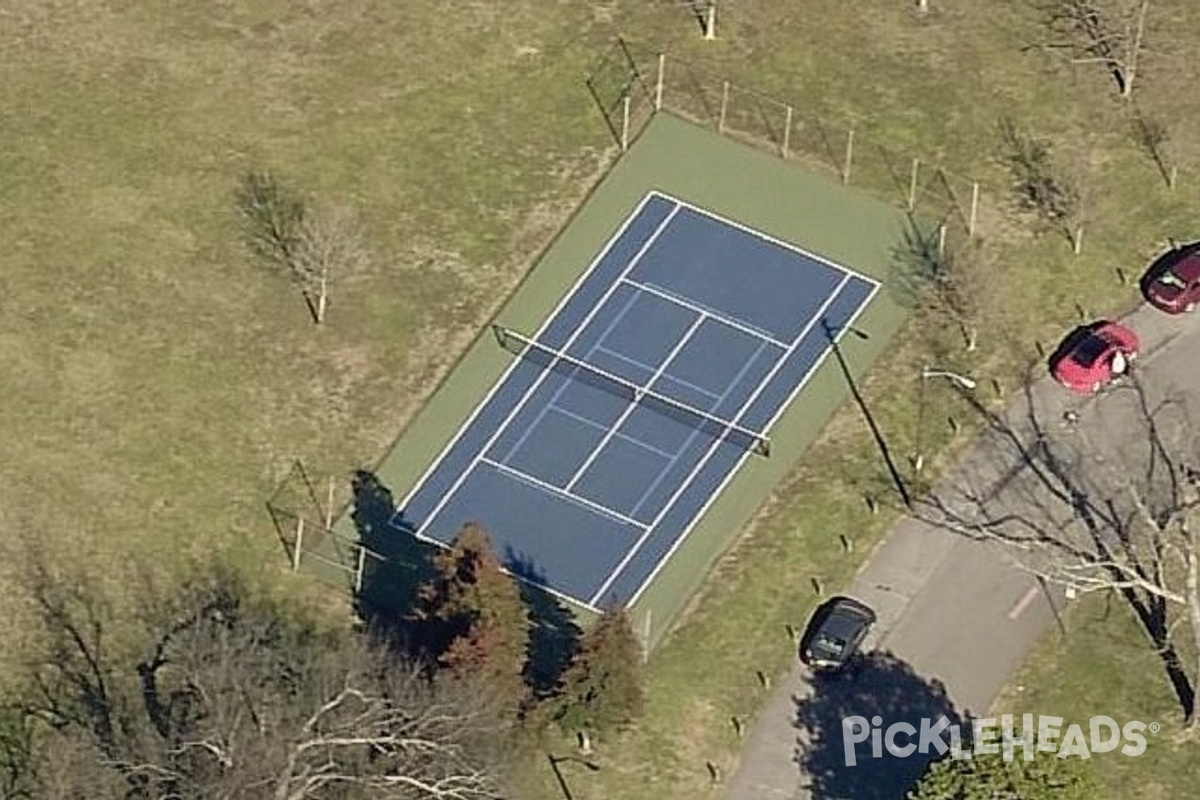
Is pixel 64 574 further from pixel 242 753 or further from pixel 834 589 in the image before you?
pixel 834 589

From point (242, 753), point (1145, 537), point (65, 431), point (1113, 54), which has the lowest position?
point (242, 753)

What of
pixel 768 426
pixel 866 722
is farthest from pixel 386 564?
pixel 866 722

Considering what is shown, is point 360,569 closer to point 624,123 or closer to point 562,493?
point 562,493

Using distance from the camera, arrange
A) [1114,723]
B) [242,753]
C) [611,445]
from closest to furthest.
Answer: [242,753], [1114,723], [611,445]

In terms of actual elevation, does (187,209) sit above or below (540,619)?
above

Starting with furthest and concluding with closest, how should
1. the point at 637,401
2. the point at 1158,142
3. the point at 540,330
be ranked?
1. the point at 1158,142
2. the point at 540,330
3. the point at 637,401

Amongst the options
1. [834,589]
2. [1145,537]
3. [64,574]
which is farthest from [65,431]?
[1145,537]
